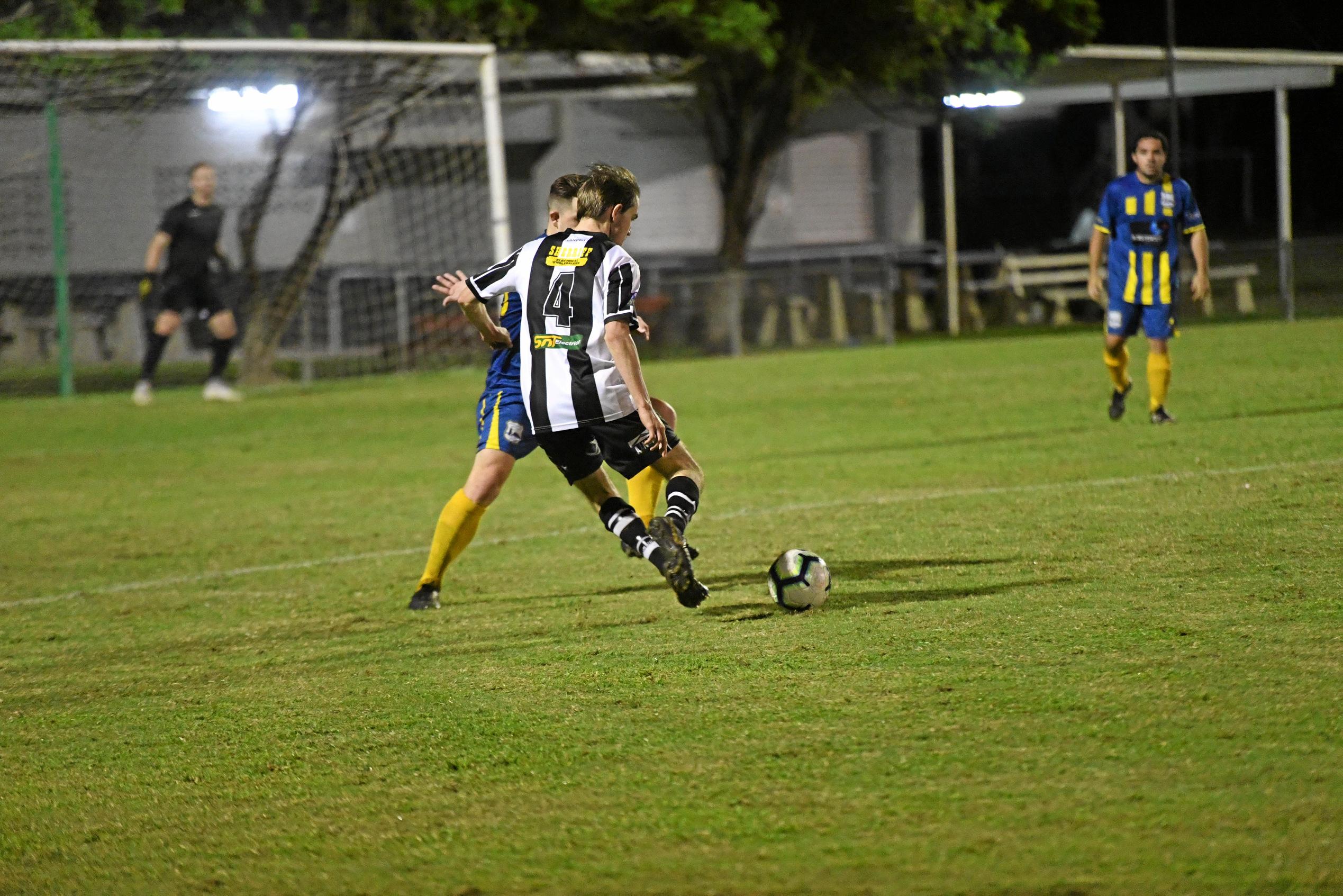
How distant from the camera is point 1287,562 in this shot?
6.49m

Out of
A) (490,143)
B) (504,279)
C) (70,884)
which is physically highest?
(490,143)

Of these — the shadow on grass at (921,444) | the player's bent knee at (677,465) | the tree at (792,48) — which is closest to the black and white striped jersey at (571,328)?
the player's bent knee at (677,465)

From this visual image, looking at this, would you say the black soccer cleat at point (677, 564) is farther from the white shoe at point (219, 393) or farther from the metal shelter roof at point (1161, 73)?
the metal shelter roof at point (1161, 73)

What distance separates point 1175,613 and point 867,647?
1.11 metres

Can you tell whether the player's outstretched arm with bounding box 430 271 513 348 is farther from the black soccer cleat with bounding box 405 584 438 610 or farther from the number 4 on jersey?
the black soccer cleat with bounding box 405 584 438 610

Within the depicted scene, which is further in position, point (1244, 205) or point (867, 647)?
point (1244, 205)

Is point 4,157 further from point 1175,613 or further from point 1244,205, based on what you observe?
point 1244,205

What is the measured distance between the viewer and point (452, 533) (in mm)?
6902

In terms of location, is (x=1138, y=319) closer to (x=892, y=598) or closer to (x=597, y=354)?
(x=892, y=598)

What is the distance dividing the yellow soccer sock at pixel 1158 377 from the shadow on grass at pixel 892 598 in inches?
229

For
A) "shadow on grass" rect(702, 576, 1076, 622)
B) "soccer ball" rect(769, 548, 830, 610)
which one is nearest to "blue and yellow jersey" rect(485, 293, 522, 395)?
"shadow on grass" rect(702, 576, 1076, 622)

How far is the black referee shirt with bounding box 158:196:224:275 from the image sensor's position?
661 inches

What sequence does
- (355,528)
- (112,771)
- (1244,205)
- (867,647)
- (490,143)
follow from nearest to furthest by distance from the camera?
(112,771)
(867,647)
(355,528)
(490,143)
(1244,205)

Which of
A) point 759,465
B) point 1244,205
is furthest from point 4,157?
point 1244,205
